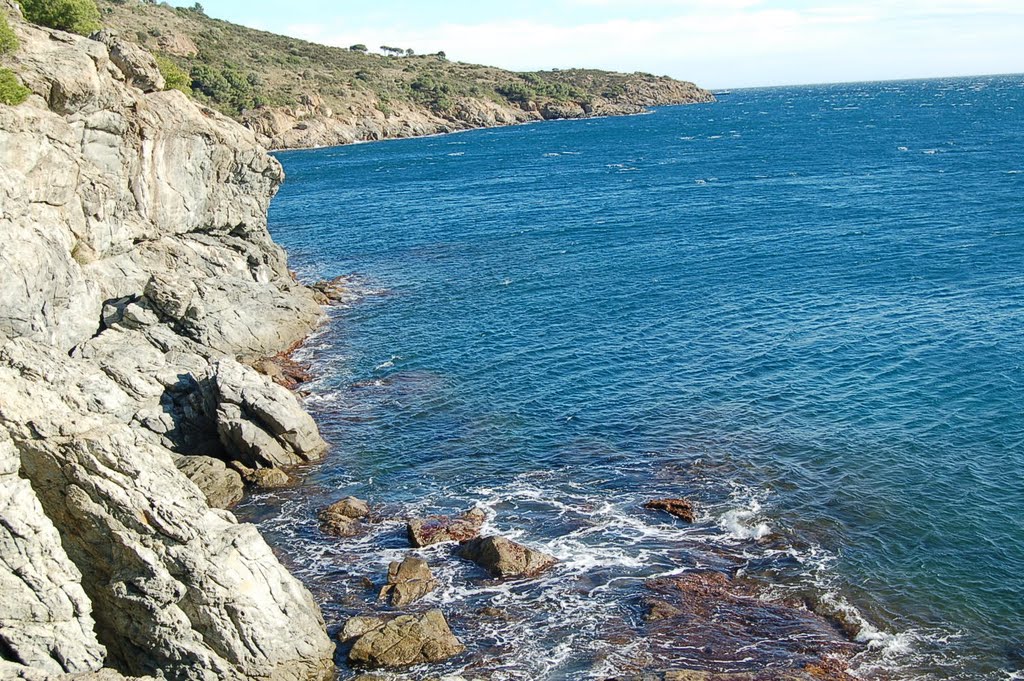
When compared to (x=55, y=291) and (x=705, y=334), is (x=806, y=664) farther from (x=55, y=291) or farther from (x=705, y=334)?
(x=55, y=291)

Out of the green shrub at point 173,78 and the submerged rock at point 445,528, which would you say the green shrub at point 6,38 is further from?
the submerged rock at point 445,528

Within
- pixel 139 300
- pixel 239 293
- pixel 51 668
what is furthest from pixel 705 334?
pixel 51 668

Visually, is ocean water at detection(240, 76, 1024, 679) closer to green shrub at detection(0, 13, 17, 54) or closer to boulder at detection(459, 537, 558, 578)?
boulder at detection(459, 537, 558, 578)

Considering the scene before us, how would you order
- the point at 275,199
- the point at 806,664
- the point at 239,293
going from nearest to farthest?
the point at 806,664 → the point at 239,293 → the point at 275,199

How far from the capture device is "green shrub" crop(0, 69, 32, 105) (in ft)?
176

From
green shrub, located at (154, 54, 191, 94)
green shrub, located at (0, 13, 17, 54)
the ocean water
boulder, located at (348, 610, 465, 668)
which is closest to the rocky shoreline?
boulder, located at (348, 610, 465, 668)

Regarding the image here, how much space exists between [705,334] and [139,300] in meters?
41.5

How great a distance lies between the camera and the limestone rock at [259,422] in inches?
1880

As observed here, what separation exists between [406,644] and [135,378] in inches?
1092

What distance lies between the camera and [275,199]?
142 meters

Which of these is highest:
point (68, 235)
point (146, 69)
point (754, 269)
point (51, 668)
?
point (146, 69)

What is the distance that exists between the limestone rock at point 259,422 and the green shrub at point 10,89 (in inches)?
866

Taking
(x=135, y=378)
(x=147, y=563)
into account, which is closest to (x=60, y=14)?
(x=135, y=378)

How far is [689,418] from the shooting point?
52.7m
